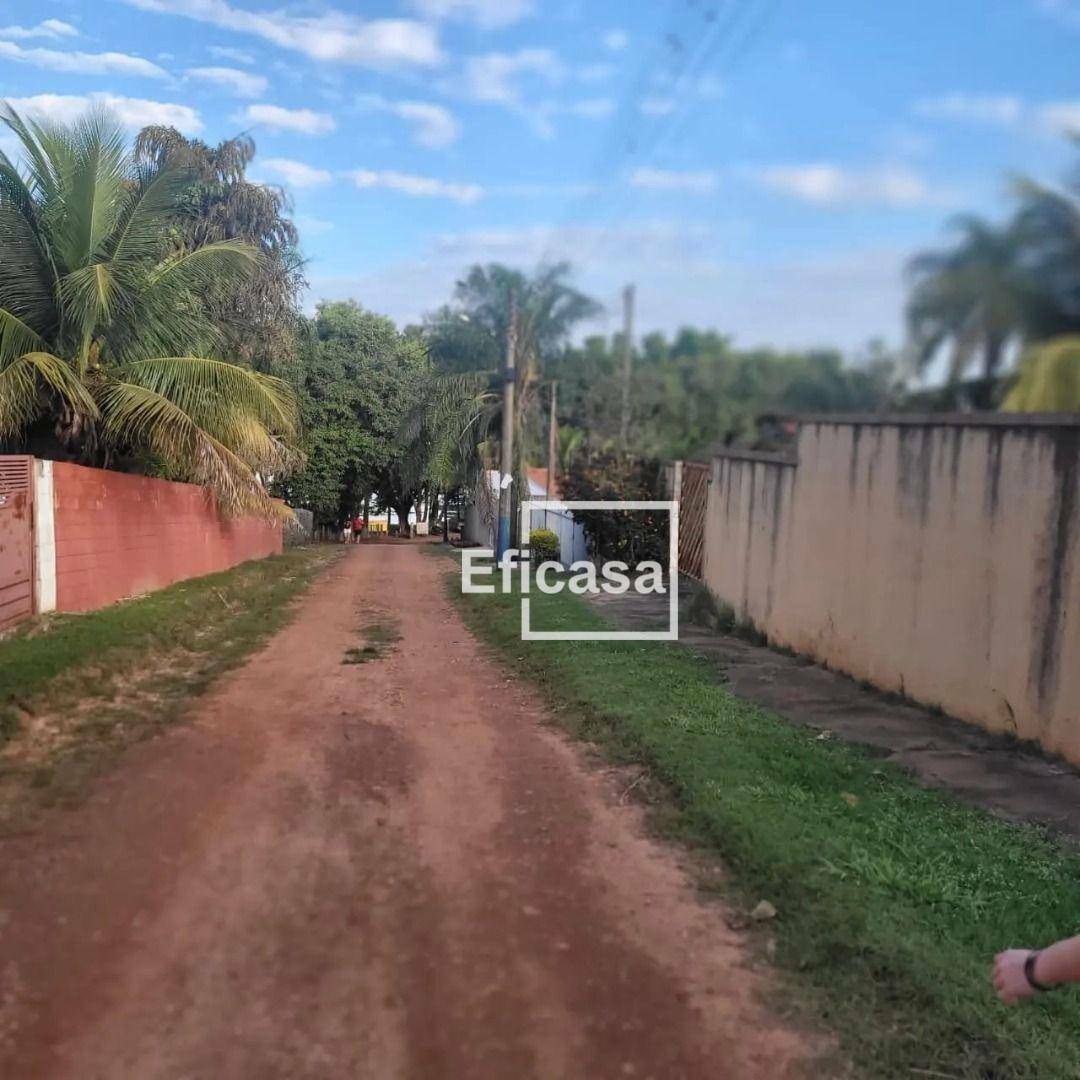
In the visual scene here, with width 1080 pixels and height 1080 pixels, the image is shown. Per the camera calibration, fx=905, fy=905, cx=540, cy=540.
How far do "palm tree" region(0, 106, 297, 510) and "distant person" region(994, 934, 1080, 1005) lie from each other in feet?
34.8

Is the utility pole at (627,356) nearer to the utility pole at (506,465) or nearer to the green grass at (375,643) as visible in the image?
the green grass at (375,643)

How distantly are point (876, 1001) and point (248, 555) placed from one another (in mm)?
20568

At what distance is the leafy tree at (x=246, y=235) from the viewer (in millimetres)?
17672

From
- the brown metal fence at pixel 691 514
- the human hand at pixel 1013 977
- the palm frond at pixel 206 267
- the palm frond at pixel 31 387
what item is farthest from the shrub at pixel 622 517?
the human hand at pixel 1013 977

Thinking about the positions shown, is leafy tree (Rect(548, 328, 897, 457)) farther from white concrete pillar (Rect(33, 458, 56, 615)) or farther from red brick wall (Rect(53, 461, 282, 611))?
→ red brick wall (Rect(53, 461, 282, 611))

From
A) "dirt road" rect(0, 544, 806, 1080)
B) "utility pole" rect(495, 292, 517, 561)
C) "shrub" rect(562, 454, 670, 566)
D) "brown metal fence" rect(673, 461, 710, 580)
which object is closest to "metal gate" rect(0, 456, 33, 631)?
"dirt road" rect(0, 544, 806, 1080)

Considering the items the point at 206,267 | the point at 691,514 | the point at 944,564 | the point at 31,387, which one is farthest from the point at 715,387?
the point at 691,514

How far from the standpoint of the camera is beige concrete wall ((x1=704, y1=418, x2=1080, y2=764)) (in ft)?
18.1

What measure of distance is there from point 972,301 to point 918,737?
4457mm

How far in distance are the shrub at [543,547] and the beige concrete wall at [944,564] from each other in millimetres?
11700

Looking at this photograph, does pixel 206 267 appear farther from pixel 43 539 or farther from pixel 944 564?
pixel 944 564

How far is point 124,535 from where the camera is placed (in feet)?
39.3

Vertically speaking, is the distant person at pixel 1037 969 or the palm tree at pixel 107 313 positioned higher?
the palm tree at pixel 107 313

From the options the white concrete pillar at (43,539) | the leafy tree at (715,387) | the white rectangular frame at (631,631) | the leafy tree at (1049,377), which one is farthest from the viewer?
the white rectangular frame at (631,631)
